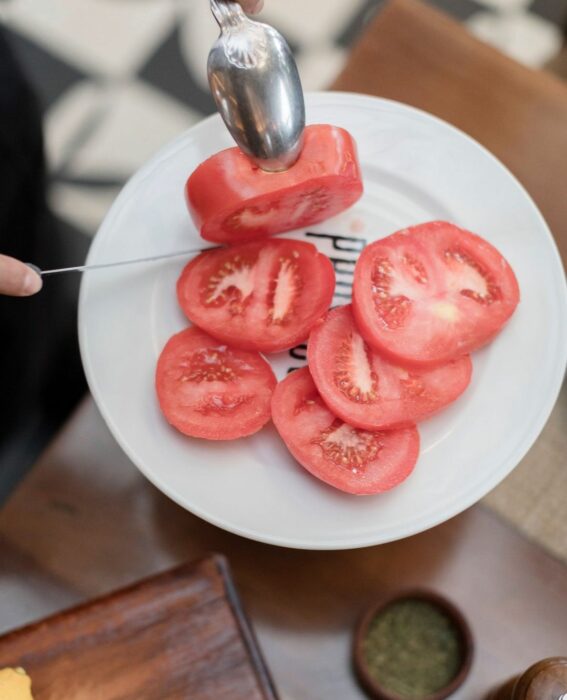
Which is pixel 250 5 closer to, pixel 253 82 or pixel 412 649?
pixel 253 82

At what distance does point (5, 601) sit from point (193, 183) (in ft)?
1.63

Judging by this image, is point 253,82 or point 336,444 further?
point 336,444

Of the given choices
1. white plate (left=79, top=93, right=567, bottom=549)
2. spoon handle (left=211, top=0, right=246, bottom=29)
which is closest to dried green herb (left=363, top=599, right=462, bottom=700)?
white plate (left=79, top=93, right=567, bottom=549)

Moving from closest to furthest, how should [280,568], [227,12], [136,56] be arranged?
[227,12], [280,568], [136,56]

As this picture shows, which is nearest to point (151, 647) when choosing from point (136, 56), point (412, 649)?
point (412, 649)

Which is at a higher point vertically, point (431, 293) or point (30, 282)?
point (431, 293)

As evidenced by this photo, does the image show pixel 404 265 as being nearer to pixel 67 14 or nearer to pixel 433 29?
pixel 433 29

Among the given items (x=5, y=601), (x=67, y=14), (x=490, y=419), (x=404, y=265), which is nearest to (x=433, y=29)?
(x=404, y=265)

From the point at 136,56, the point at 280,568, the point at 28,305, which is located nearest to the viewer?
the point at 280,568

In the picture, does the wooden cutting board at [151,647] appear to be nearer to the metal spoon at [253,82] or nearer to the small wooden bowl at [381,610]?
the small wooden bowl at [381,610]

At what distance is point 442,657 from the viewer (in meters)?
0.86

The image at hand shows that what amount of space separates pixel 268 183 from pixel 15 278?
0.85ft

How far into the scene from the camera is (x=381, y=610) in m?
0.86

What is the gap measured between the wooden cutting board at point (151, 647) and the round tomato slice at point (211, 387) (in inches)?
5.9
